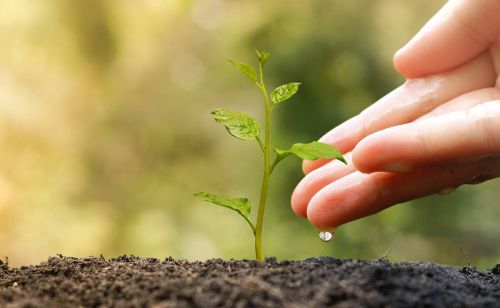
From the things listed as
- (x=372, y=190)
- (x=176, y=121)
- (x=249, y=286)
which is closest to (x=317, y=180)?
(x=372, y=190)

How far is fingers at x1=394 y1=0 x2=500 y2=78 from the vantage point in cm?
169

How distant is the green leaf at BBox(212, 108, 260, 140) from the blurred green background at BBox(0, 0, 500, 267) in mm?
2816

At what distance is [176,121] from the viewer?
14.1 feet

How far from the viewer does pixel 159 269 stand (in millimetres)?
1186

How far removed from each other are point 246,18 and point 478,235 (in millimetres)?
2358

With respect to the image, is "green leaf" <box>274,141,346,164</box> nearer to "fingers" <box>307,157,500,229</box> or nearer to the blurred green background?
"fingers" <box>307,157,500,229</box>

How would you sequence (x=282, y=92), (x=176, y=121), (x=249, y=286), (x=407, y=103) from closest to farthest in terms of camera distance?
(x=249, y=286)
(x=282, y=92)
(x=407, y=103)
(x=176, y=121)

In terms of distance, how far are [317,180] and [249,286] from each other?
0.63 meters

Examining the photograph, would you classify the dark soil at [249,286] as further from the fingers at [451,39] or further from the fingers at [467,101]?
the fingers at [451,39]

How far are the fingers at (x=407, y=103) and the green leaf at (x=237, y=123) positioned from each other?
461 mm

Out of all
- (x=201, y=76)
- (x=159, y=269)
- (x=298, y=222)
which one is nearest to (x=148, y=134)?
(x=201, y=76)

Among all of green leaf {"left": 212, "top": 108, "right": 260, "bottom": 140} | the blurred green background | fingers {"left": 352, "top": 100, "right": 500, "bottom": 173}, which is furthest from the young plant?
the blurred green background

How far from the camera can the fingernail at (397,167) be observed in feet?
4.10

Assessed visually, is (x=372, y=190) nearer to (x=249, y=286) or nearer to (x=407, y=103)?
(x=407, y=103)
